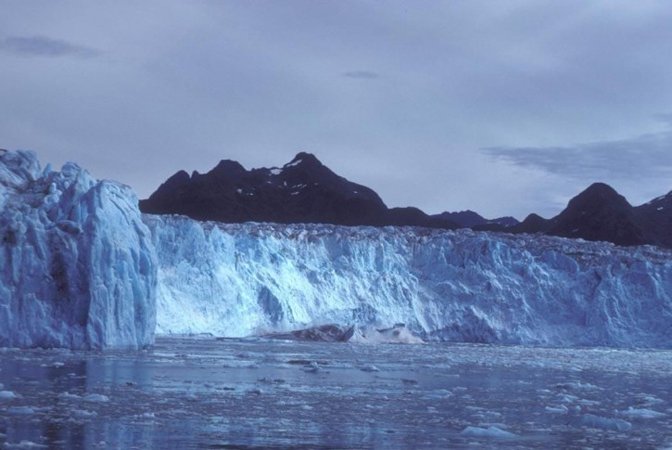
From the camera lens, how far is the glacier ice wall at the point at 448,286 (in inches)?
1334

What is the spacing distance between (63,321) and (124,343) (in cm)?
171

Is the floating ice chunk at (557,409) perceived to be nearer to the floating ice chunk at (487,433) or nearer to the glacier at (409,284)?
the floating ice chunk at (487,433)

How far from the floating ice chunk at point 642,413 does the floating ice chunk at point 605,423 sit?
890 mm

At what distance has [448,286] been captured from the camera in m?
36.1

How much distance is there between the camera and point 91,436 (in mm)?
8234

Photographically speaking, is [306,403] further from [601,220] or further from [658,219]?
[658,219]

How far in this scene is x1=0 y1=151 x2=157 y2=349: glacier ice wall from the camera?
61.8 ft

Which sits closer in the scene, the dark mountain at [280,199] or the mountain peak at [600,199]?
the dark mountain at [280,199]

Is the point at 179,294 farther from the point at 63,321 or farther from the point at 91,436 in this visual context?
the point at 91,436

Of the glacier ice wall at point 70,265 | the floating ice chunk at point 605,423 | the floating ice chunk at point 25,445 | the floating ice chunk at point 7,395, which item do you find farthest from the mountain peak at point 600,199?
the floating ice chunk at point 25,445

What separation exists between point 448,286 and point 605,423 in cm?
2523

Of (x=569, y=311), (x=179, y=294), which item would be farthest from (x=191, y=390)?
(x=569, y=311)

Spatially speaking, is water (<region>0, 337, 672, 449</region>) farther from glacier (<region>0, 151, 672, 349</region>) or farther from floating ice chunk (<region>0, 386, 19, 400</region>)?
glacier (<region>0, 151, 672, 349</region>)

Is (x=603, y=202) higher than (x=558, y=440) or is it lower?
higher
